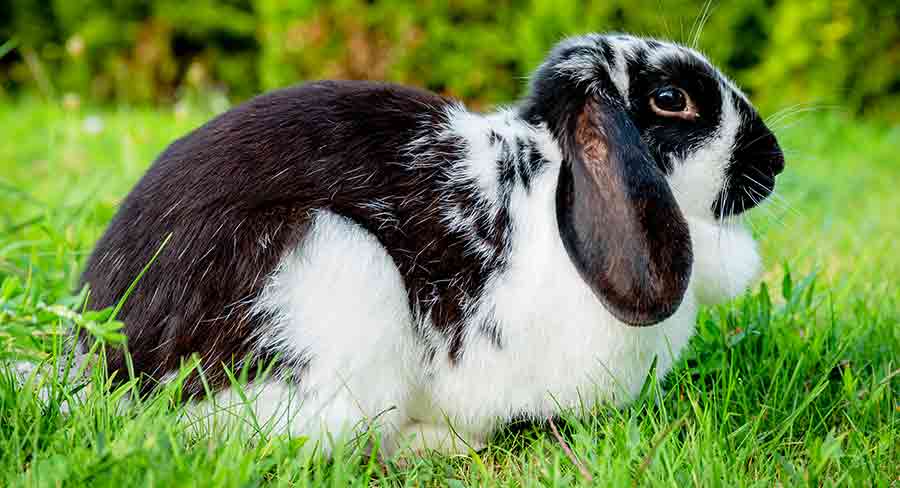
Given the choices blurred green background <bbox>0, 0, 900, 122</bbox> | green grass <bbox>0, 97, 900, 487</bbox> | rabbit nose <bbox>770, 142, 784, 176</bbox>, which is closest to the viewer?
green grass <bbox>0, 97, 900, 487</bbox>

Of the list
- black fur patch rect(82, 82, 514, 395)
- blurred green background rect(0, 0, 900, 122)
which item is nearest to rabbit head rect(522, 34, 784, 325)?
black fur patch rect(82, 82, 514, 395)

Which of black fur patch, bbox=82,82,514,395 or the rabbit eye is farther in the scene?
the rabbit eye

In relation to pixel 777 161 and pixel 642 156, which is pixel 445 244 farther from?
pixel 777 161

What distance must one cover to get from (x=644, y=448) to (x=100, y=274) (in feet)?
4.46

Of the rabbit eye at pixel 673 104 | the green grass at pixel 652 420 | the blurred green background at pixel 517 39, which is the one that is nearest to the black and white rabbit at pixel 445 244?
the rabbit eye at pixel 673 104

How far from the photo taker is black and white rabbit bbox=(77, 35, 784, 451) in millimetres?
1963

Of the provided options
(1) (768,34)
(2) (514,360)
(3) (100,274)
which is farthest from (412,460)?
(1) (768,34)

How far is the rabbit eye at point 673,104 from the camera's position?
2150 millimetres

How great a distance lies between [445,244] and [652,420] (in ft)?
2.07

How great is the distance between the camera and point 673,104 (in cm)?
216

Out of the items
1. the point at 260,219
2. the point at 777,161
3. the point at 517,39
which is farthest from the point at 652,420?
the point at 517,39

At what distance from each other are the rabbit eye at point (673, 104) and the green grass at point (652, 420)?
0.38 meters

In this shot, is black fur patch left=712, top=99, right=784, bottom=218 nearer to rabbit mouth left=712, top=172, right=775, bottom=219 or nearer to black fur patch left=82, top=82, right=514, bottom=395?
rabbit mouth left=712, top=172, right=775, bottom=219

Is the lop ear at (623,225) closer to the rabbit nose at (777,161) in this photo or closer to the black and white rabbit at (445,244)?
the black and white rabbit at (445,244)
